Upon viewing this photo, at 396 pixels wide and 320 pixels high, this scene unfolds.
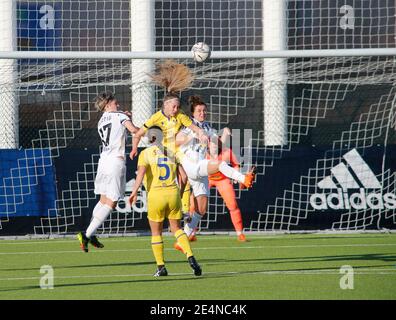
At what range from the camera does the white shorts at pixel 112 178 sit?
14.0 metres

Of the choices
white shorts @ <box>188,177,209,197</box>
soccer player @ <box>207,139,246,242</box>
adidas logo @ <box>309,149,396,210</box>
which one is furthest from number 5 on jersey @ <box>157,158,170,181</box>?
adidas logo @ <box>309,149,396,210</box>

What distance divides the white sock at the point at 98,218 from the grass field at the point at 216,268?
43cm

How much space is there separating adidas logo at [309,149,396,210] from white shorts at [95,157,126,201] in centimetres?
569

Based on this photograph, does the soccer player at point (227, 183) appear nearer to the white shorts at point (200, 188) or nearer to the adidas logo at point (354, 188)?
the white shorts at point (200, 188)

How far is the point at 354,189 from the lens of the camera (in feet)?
61.0

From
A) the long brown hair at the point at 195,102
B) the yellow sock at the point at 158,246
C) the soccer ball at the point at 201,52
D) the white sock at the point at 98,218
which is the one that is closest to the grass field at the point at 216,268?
the yellow sock at the point at 158,246

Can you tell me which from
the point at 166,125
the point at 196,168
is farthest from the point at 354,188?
the point at 166,125

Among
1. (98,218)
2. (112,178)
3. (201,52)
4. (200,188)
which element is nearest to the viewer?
(98,218)

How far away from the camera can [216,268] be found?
40.9 ft

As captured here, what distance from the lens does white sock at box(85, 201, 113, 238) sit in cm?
1347

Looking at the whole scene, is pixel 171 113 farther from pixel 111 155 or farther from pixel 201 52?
pixel 201 52

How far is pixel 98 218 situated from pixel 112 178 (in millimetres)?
656

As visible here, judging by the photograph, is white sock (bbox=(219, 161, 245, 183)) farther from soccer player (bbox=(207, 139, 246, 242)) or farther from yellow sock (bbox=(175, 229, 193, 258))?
soccer player (bbox=(207, 139, 246, 242))
